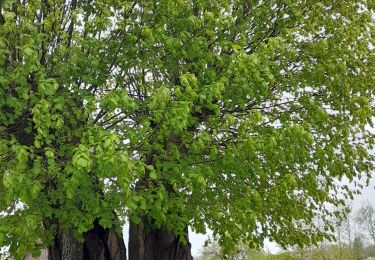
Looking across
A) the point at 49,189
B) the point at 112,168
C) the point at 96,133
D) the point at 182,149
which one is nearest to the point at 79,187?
the point at 49,189

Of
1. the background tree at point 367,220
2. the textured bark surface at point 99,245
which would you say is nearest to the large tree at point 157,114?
the textured bark surface at point 99,245

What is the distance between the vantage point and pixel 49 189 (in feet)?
38.2

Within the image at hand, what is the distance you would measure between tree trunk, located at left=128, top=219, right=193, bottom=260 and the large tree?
0.05 meters

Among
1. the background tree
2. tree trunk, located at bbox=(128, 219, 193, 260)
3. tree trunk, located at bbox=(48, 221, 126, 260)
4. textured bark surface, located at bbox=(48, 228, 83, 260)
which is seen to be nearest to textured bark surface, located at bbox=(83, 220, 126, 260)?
tree trunk, located at bbox=(48, 221, 126, 260)

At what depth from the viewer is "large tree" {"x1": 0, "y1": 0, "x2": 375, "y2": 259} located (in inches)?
418

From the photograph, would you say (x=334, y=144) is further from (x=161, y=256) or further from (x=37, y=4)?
(x=37, y=4)

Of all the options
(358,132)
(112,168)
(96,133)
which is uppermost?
(358,132)

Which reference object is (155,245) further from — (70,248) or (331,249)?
(331,249)

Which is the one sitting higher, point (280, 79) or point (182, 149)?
point (280, 79)

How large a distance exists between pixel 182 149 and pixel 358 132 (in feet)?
24.9

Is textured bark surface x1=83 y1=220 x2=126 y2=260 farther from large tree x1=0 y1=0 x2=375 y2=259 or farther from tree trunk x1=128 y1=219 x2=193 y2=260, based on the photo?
tree trunk x1=128 y1=219 x2=193 y2=260

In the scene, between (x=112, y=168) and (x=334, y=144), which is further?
(x=334, y=144)

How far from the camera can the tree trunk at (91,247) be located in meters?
14.1

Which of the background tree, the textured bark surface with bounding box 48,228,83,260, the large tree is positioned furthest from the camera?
the background tree
